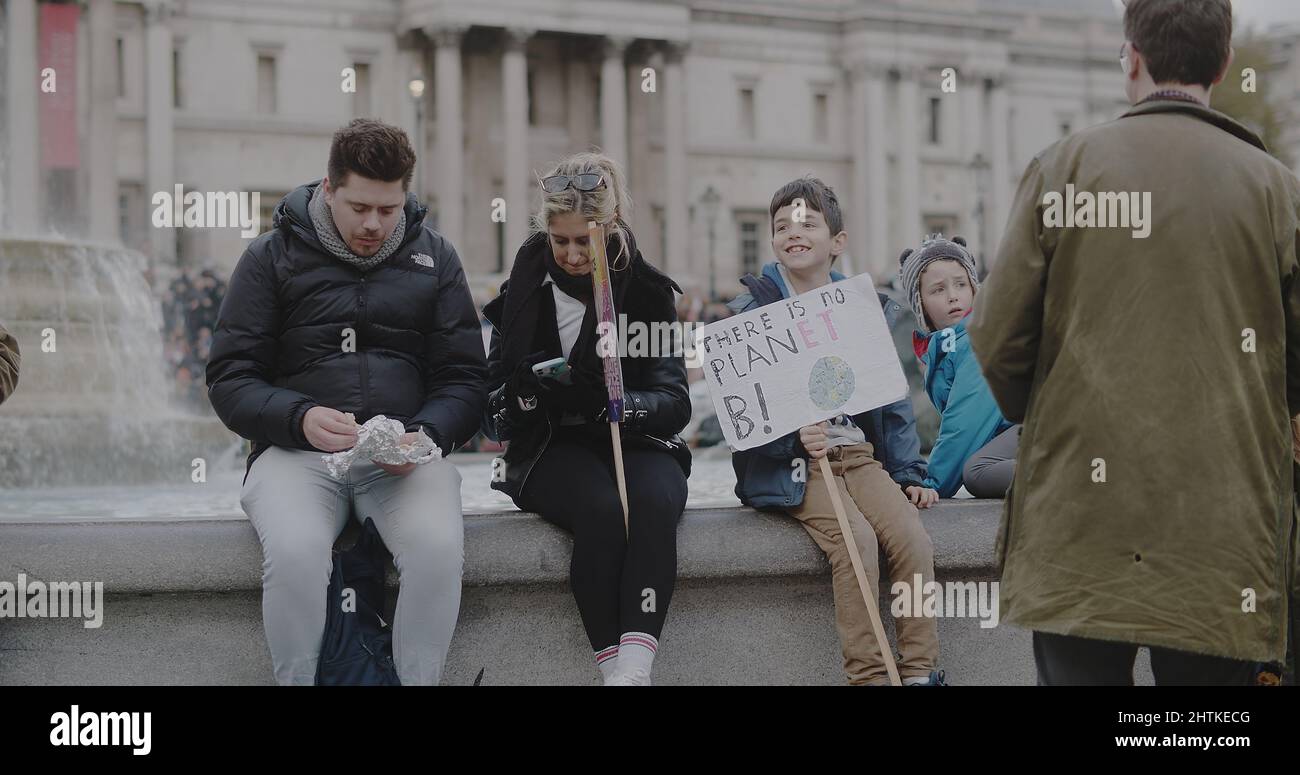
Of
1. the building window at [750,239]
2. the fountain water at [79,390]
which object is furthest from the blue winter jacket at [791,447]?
the building window at [750,239]

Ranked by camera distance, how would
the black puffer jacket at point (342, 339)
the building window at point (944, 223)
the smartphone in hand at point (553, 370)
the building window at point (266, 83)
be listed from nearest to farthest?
the black puffer jacket at point (342, 339), the smartphone in hand at point (553, 370), the building window at point (266, 83), the building window at point (944, 223)

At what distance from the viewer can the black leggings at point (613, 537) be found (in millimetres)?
3873

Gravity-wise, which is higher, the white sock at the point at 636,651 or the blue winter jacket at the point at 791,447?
the blue winter jacket at the point at 791,447

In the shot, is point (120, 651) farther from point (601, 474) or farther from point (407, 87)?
point (407, 87)

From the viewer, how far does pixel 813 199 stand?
4.61 metres

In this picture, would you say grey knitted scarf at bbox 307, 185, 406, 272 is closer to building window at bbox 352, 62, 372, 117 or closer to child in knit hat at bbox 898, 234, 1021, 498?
child in knit hat at bbox 898, 234, 1021, 498

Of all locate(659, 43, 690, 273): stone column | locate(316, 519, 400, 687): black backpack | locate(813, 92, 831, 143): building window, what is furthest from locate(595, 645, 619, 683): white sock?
locate(813, 92, 831, 143): building window

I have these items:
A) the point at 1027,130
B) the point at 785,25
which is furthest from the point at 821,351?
the point at 1027,130

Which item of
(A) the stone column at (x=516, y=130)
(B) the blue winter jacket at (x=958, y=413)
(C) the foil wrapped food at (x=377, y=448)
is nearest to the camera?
(C) the foil wrapped food at (x=377, y=448)

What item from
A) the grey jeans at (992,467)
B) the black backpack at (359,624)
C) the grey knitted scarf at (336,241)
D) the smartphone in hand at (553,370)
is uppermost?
the grey knitted scarf at (336,241)

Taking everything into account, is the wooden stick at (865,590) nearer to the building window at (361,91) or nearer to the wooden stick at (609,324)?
the wooden stick at (609,324)

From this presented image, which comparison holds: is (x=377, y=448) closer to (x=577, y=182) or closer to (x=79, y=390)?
(x=577, y=182)

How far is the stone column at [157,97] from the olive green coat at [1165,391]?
41945 mm

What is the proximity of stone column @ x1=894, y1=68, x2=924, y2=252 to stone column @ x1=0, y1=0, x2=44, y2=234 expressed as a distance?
36594 millimetres
